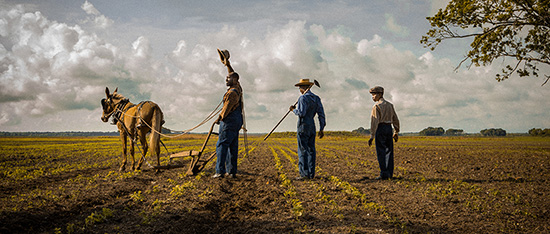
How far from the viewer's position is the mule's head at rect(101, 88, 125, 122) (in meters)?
13.4

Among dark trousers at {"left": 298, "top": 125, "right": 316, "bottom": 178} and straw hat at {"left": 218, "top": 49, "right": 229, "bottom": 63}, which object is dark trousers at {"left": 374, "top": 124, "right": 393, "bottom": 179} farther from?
straw hat at {"left": 218, "top": 49, "right": 229, "bottom": 63}

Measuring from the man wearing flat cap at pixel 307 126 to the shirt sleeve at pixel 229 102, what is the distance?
5.43ft

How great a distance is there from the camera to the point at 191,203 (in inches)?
268

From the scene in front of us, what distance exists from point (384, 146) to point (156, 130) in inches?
296

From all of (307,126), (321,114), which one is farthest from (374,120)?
(307,126)

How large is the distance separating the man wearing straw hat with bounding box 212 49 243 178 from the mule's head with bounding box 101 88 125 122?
602cm

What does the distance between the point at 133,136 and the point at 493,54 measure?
703 inches

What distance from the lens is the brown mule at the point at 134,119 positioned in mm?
11508

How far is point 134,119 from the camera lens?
12242mm

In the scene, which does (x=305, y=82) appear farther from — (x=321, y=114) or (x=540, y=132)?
(x=540, y=132)

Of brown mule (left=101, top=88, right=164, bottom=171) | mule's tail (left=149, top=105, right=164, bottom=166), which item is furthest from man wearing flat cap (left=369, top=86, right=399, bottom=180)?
brown mule (left=101, top=88, right=164, bottom=171)

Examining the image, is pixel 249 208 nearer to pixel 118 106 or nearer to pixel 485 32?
pixel 118 106

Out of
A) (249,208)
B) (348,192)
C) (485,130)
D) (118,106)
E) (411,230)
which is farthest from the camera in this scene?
(485,130)

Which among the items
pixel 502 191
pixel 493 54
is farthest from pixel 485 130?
pixel 502 191
